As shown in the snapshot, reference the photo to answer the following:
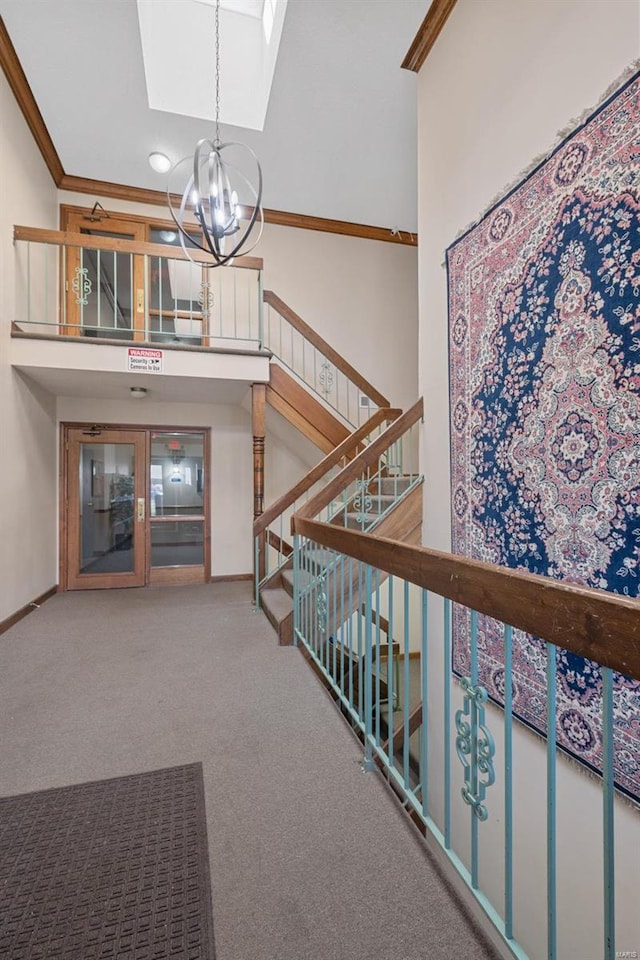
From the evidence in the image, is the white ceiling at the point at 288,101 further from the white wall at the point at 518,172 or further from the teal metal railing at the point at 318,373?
the teal metal railing at the point at 318,373

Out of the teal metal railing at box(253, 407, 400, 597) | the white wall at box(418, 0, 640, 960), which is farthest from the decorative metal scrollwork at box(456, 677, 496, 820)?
the teal metal railing at box(253, 407, 400, 597)

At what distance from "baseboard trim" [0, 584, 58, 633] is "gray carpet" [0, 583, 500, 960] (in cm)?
10

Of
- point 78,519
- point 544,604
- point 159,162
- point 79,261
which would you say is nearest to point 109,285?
point 79,261

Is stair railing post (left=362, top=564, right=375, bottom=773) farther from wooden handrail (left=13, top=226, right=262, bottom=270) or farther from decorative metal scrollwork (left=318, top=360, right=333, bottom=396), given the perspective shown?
decorative metal scrollwork (left=318, top=360, right=333, bottom=396)

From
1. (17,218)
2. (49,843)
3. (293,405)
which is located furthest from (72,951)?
(17,218)

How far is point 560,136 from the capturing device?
Answer: 1980 millimetres

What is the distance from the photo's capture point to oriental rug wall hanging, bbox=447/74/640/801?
1692 millimetres

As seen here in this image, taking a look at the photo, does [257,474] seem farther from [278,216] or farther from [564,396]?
[278,216]

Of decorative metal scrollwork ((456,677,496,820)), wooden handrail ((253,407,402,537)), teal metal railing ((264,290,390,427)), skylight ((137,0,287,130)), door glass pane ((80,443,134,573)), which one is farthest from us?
teal metal railing ((264,290,390,427))

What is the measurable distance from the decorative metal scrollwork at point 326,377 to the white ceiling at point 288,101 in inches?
74.8

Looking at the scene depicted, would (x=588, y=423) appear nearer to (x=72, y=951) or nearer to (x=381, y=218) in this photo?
(x=72, y=951)

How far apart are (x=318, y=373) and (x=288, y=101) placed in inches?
103

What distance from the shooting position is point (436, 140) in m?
3.05

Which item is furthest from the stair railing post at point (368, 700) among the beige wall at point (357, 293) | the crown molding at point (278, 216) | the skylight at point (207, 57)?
the crown molding at point (278, 216)
